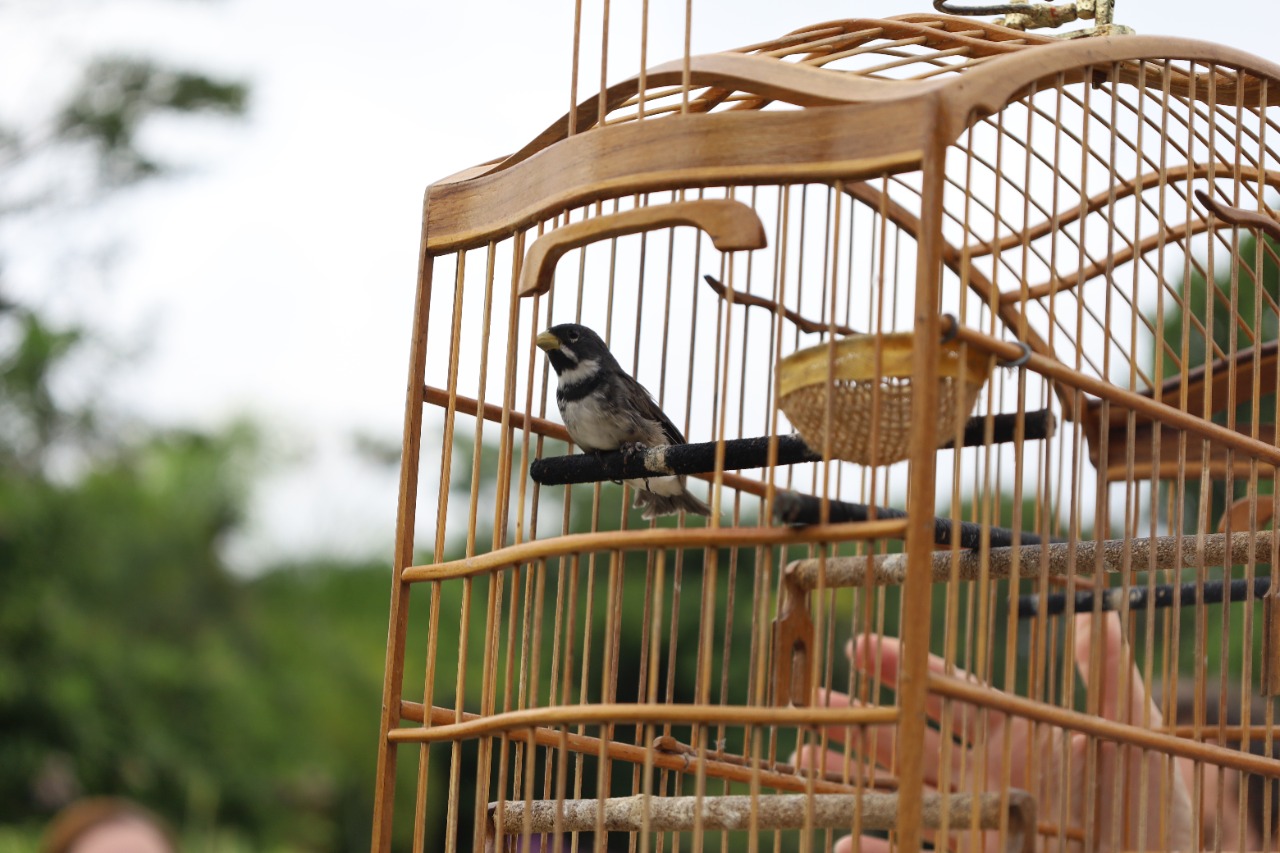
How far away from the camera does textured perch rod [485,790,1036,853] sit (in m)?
1.93

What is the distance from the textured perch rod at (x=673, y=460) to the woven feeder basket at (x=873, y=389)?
174 millimetres

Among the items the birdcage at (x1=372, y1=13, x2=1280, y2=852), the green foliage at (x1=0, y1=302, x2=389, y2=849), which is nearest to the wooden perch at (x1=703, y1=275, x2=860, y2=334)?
the birdcage at (x1=372, y1=13, x2=1280, y2=852)

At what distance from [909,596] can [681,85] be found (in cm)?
90

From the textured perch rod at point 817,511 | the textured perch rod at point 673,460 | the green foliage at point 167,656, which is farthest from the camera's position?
the green foliage at point 167,656

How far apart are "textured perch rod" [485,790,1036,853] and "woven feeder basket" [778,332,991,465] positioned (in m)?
0.44

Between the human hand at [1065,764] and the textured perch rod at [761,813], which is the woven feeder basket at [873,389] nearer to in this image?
the human hand at [1065,764]

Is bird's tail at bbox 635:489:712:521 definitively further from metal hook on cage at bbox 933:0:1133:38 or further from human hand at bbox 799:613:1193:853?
metal hook on cage at bbox 933:0:1133:38

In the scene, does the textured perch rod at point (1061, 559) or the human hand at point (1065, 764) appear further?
the textured perch rod at point (1061, 559)

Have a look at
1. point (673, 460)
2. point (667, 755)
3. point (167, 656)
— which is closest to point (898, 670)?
point (673, 460)

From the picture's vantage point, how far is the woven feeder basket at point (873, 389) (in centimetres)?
197

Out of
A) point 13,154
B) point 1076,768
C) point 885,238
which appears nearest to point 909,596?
point 885,238

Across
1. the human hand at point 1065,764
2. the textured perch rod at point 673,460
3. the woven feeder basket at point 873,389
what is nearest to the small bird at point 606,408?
the textured perch rod at point 673,460

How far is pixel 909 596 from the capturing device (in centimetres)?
185

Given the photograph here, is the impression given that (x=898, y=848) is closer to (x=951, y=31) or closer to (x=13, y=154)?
(x=951, y=31)
